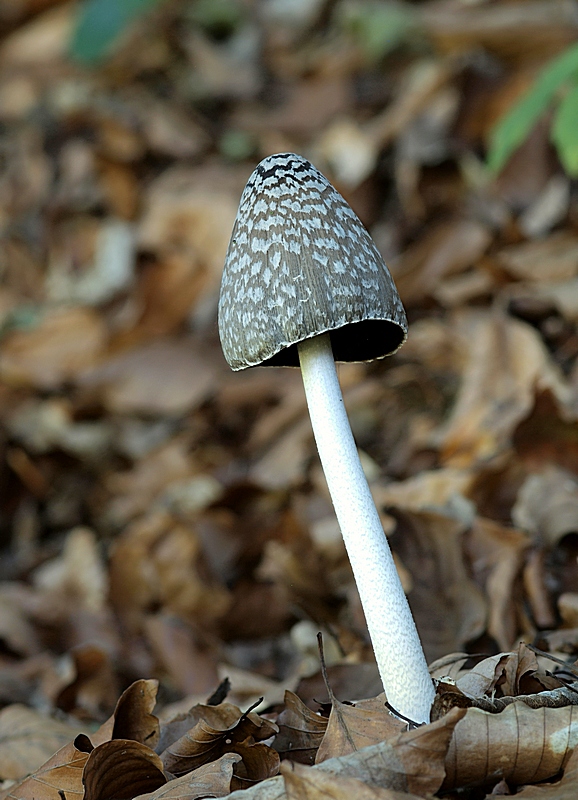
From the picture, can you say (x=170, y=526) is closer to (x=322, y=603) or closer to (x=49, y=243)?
(x=322, y=603)

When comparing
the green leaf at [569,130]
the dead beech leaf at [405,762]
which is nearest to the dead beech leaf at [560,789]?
the dead beech leaf at [405,762]

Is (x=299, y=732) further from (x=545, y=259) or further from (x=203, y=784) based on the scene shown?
(x=545, y=259)

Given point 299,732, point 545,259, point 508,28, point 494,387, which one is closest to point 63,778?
point 299,732

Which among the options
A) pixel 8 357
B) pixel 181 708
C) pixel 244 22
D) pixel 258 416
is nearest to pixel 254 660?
pixel 181 708

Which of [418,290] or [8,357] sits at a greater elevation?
[8,357]

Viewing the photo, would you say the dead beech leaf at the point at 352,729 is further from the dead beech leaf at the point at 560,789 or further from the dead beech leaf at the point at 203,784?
the dead beech leaf at the point at 560,789

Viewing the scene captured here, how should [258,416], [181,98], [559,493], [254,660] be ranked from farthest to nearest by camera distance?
[181,98], [258,416], [254,660], [559,493]
